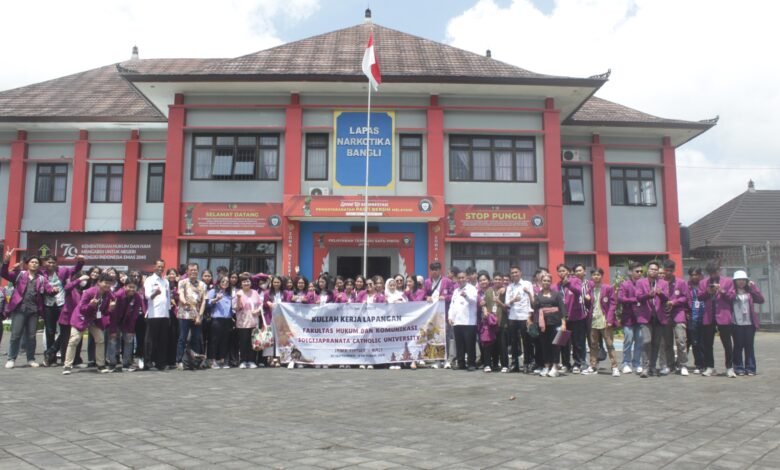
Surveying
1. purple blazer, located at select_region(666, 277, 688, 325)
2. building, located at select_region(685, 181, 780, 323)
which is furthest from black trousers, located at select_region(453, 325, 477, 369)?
A: building, located at select_region(685, 181, 780, 323)

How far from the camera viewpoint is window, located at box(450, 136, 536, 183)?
17.8m

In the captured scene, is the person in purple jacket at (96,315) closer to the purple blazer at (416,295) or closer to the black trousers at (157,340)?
the black trousers at (157,340)

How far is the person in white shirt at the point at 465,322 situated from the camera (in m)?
10.0

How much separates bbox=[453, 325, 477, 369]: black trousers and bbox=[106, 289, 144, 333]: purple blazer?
547cm

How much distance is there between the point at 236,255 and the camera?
678 inches

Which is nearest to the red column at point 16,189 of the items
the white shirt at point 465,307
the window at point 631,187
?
the white shirt at point 465,307

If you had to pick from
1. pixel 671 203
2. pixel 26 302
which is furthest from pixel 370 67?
pixel 671 203

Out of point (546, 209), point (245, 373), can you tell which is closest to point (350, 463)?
point (245, 373)

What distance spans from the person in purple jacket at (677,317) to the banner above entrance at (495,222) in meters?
7.76

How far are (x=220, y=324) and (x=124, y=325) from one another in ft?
5.04

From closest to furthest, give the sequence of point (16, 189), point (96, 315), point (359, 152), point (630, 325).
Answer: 1. point (96, 315)
2. point (630, 325)
3. point (359, 152)
4. point (16, 189)

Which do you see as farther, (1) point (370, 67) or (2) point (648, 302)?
(1) point (370, 67)

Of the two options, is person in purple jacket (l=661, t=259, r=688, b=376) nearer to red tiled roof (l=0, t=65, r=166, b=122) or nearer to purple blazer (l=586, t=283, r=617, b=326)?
purple blazer (l=586, t=283, r=617, b=326)

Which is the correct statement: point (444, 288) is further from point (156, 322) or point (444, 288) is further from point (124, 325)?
point (124, 325)
